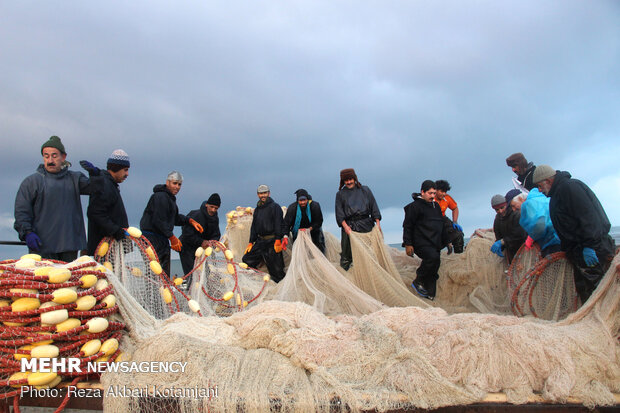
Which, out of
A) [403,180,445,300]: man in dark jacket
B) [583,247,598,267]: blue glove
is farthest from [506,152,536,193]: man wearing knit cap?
[583,247,598,267]: blue glove

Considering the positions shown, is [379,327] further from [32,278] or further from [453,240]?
[453,240]

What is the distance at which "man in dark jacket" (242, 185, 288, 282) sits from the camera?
7.10 metres

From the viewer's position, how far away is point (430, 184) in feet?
19.0

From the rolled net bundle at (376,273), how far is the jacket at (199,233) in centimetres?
285

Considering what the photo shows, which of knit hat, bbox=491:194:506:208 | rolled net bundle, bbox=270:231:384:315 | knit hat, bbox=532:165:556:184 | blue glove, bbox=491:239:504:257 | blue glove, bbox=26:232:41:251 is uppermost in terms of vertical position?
knit hat, bbox=532:165:556:184

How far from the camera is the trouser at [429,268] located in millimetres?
5667

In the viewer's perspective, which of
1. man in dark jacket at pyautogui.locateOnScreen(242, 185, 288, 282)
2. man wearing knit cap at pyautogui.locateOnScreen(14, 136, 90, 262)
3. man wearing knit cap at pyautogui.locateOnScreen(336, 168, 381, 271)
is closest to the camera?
man wearing knit cap at pyautogui.locateOnScreen(14, 136, 90, 262)

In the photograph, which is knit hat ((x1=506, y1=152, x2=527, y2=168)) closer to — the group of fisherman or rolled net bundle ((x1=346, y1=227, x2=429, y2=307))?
the group of fisherman

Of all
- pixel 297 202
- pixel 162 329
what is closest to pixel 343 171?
pixel 297 202

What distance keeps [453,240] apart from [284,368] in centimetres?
545

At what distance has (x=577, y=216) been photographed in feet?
12.6

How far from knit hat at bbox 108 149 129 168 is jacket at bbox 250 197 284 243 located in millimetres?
3285

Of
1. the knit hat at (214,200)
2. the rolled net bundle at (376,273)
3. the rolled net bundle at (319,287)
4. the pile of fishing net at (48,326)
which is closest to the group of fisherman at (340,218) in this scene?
the knit hat at (214,200)

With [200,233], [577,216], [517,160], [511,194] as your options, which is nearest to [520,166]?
[517,160]
